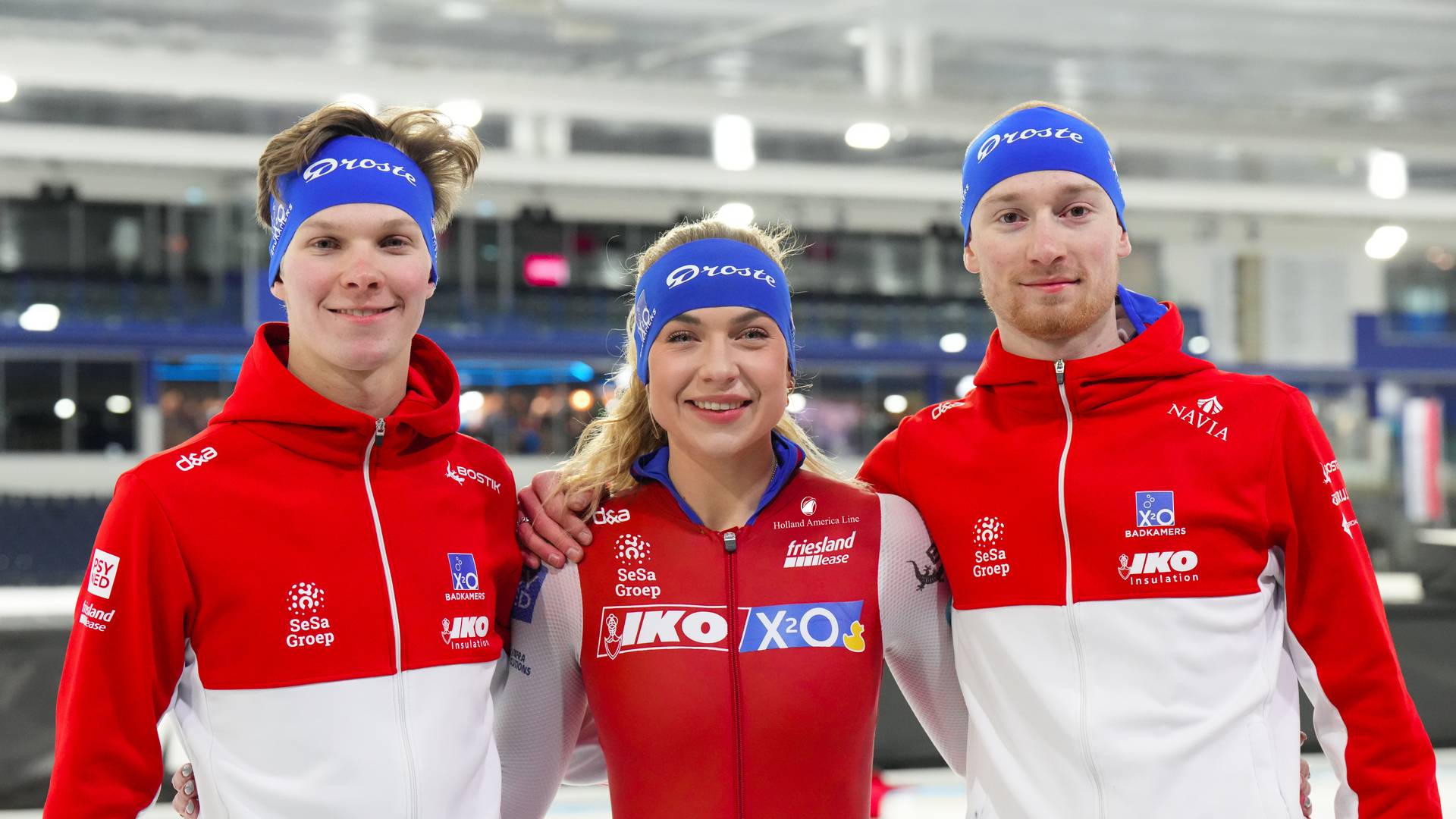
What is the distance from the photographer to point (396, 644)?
6.68ft

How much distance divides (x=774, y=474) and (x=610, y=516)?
1.02ft

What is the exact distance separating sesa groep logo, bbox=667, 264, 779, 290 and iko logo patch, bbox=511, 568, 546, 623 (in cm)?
57

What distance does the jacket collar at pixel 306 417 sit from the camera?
2.07m

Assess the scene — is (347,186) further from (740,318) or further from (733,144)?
(733,144)

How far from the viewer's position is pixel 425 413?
7.14 feet

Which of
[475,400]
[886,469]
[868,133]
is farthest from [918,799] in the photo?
[475,400]

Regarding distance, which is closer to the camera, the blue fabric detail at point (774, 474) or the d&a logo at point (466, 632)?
the d&a logo at point (466, 632)

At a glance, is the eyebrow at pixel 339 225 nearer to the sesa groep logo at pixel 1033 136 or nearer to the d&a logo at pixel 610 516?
the d&a logo at pixel 610 516

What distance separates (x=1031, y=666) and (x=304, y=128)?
1.52 meters

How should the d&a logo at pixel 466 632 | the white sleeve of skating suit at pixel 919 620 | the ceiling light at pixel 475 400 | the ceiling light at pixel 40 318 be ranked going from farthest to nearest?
the ceiling light at pixel 40 318 < the ceiling light at pixel 475 400 < the white sleeve of skating suit at pixel 919 620 < the d&a logo at pixel 466 632

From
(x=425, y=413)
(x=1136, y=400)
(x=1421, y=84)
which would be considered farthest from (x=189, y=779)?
(x=1421, y=84)

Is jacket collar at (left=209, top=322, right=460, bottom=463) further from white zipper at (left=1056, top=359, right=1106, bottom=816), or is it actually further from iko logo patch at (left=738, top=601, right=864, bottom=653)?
white zipper at (left=1056, top=359, right=1106, bottom=816)

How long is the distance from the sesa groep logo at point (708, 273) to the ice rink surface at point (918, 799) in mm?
2597

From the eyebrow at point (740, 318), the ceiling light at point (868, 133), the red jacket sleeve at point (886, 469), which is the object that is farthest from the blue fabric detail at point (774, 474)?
the ceiling light at point (868, 133)
